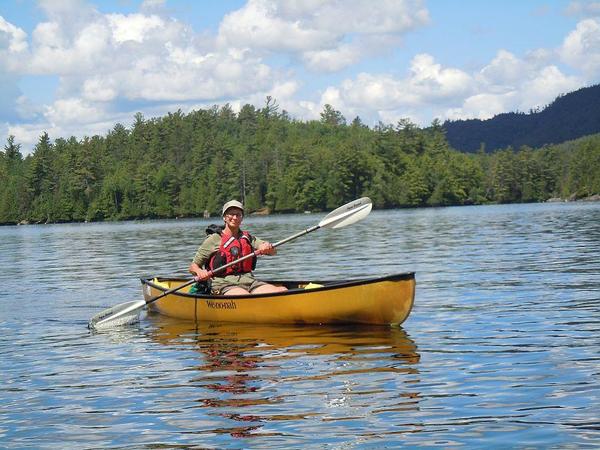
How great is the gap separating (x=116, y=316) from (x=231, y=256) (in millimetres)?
2476

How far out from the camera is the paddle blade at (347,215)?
15.5 m

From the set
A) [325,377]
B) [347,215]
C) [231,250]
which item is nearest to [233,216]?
[231,250]

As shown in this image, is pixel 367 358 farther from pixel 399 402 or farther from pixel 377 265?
pixel 377 265

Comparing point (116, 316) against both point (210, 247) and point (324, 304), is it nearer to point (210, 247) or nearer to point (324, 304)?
point (210, 247)

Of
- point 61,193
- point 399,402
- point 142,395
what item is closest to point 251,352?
point 142,395

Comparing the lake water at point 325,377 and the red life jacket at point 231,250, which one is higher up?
the red life jacket at point 231,250

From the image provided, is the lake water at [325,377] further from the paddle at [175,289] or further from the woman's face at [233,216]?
the woman's face at [233,216]

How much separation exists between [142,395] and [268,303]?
4562mm

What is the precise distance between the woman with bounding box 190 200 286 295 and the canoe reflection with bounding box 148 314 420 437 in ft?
2.16

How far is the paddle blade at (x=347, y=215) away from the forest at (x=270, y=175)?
125094 mm

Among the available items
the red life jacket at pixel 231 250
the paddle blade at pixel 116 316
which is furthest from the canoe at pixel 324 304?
the paddle blade at pixel 116 316

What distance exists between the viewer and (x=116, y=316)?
1566cm

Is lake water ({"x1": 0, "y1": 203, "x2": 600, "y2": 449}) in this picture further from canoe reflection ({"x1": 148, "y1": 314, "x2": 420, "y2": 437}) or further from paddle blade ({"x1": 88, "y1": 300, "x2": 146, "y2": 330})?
paddle blade ({"x1": 88, "y1": 300, "x2": 146, "y2": 330})

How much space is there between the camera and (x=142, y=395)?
975 cm
